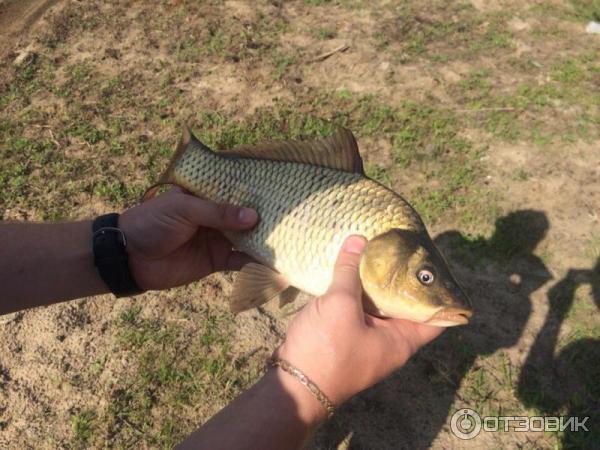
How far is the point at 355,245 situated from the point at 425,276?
0.99 feet

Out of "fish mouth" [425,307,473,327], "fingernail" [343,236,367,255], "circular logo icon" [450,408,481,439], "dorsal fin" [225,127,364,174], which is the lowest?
"circular logo icon" [450,408,481,439]

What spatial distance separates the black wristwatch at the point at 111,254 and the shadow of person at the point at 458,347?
1246 millimetres

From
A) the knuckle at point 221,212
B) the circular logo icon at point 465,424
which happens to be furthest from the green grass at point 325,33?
the circular logo icon at point 465,424

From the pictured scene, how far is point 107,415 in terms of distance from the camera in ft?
8.45

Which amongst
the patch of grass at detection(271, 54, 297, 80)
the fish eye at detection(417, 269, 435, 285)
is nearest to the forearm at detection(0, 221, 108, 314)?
the fish eye at detection(417, 269, 435, 285)

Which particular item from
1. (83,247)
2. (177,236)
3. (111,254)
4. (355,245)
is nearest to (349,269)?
(355,245)

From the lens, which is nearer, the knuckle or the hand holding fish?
the hand holding fish

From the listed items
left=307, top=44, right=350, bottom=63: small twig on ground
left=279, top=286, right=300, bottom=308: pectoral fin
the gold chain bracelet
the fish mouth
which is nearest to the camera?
the gold chain bracelet

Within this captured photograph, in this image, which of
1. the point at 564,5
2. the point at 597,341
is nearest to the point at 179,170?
the point at 597,341

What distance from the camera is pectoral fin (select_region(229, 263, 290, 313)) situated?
2143 mm

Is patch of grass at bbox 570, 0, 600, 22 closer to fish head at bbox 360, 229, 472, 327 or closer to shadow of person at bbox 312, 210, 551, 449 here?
shadow of person at bbox 312, 210, 551, 449

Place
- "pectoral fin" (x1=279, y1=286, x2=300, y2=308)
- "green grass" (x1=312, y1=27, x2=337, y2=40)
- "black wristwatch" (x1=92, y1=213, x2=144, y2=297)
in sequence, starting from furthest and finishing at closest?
"green grass" (x1=312, y1=27, x2=337, y2=40) → "pectoral fin" (x1=279, y1=286, x2=300, y2=308) → "black wristwatch" (x1=92, y1=213, x2=144, y2=297)

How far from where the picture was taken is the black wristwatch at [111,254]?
85.8 inches

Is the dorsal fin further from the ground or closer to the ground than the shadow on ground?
further from the ground
